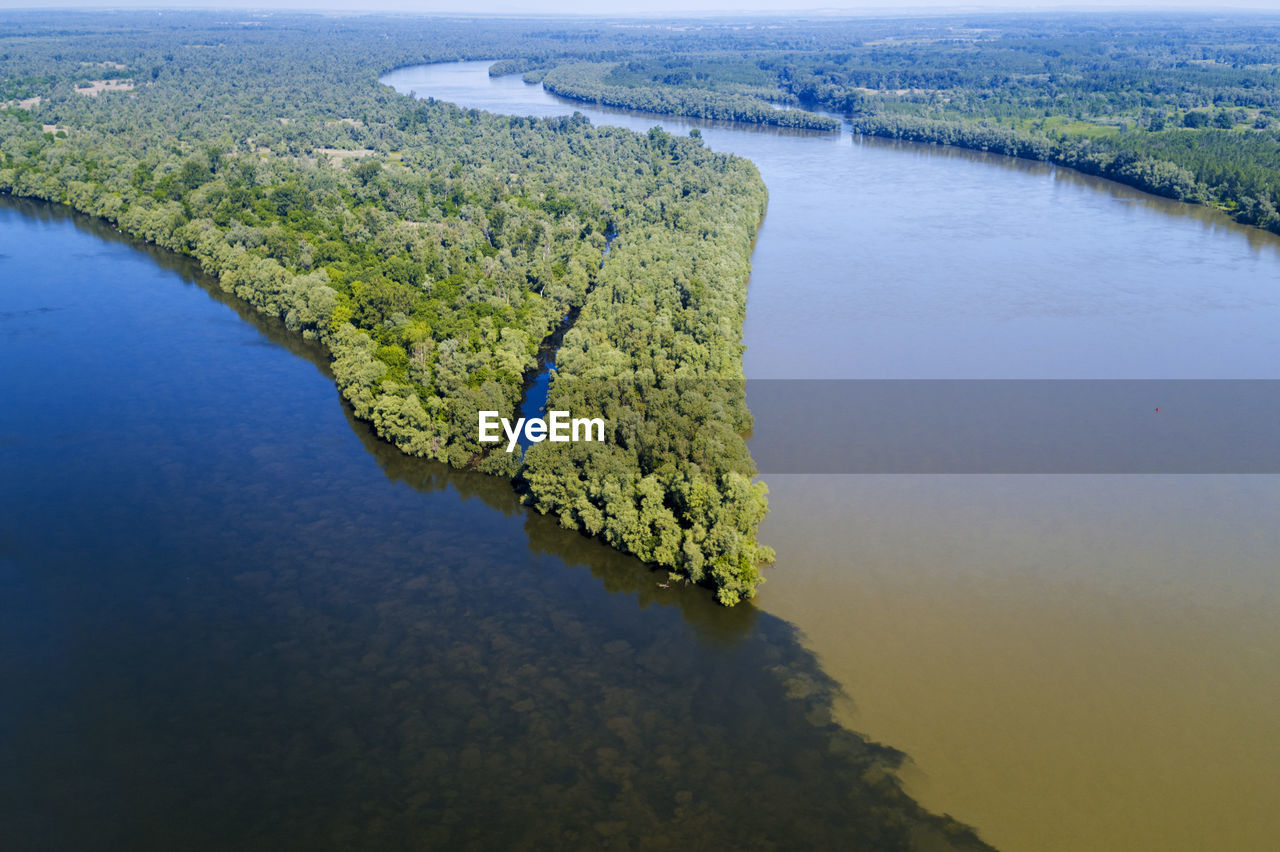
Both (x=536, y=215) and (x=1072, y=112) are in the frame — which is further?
(x=1072, y=112)

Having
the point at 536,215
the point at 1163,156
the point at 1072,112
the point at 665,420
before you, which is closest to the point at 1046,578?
the point at 665,420

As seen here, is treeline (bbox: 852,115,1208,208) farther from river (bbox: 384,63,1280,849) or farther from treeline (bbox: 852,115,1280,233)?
river (bbox: 384,63,1280,849)

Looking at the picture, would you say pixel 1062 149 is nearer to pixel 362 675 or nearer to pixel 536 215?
pixel 536 215

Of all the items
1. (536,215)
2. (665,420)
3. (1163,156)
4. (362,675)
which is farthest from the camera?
(1163,156)

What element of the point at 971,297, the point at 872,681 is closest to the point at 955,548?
the point at 872,681

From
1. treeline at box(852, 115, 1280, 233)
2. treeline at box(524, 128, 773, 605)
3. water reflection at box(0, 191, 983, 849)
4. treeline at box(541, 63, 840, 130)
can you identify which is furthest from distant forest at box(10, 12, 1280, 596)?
water reflection at box(0, 191, 983, 849)

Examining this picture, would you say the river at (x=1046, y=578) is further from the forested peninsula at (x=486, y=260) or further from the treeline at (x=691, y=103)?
the treeline at (x=691, y=103)

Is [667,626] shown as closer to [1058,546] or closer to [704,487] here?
[704,487]
